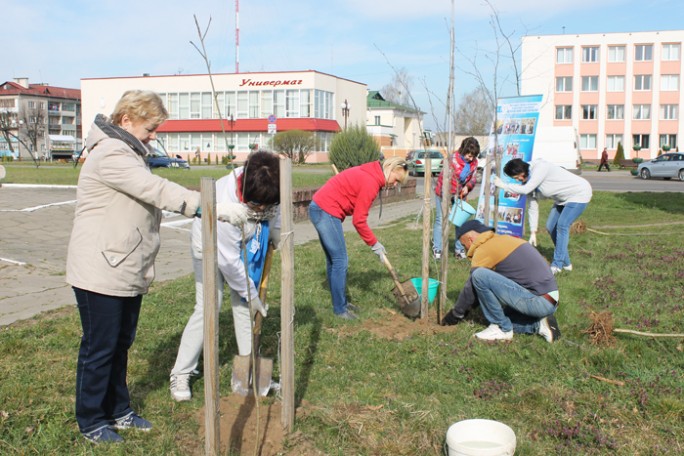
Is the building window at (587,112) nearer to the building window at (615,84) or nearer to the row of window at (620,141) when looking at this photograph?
the row of window at (620,141)

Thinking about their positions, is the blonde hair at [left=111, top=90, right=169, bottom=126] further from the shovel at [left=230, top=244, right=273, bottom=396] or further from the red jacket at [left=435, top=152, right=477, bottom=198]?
the red jacket at [left=435, top=152, right=477, bottom=198]

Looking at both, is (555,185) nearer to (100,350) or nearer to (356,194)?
(356,194)

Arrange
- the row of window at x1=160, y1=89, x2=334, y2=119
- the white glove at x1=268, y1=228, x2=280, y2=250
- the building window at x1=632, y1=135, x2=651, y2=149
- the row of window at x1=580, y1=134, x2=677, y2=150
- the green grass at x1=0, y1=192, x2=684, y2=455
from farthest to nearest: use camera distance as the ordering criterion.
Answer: the building window at x1=632, y1=135, x2=651, y2=149 → the row of window at x1=580, y1=134, x2=677, y2=150 → the row of window at x1=160, y1=89, x2=334, y2=119 → the white glove at x1=268, y1=228, x2=280, y2=250 → the green grass at x1=0, y1=192, x2=684, y2=455

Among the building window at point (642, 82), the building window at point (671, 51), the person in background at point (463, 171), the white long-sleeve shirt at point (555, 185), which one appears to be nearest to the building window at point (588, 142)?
the building window at point (642, 82)

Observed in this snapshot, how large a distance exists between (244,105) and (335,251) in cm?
5523

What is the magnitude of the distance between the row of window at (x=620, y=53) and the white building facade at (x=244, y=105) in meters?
20.2

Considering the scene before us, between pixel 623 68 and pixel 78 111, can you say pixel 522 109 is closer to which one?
pixel 623 68

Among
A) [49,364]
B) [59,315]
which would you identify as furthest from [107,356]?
[59,315]

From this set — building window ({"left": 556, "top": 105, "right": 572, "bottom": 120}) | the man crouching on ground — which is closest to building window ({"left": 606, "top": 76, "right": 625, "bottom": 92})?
building window ({"left": 556, "top": 105, "right": 572, "bottom": 120})

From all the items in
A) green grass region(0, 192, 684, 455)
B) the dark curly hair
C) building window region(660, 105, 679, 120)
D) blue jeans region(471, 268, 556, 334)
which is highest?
building window region(660, 105, 679, 120)

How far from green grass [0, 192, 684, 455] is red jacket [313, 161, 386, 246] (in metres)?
0.94

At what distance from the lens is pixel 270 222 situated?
13.7 feet

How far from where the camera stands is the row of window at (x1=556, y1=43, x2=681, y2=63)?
2360 inches

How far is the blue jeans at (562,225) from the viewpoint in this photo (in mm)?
8086
